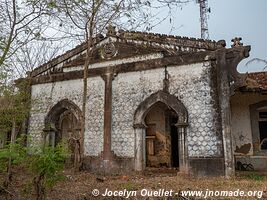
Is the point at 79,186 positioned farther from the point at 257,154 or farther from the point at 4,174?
the point at 257,154

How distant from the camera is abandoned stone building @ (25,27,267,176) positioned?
9680mm

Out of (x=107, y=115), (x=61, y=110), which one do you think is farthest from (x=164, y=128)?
(x=61, y=110)

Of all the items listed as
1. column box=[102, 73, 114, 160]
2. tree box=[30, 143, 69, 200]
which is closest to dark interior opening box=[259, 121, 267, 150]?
column box=[102, 73, 114, 160]

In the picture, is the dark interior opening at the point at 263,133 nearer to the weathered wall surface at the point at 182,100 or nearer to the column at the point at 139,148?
the weathered wall surface at the point at 182,100

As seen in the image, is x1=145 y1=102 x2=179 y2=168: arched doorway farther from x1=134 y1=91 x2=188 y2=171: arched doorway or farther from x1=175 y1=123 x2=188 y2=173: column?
x1=175 y1=123 x2=188 y2=173: column

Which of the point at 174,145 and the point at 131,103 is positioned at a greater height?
the point at 131,103

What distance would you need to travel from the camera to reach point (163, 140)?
1317 cm

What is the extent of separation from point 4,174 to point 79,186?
2.32 meters

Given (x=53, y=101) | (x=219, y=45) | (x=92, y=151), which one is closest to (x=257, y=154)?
(x=219, y=45)

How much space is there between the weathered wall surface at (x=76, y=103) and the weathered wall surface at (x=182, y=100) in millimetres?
715

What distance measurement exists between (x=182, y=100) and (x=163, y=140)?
3512mm

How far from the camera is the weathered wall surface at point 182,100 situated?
960cm

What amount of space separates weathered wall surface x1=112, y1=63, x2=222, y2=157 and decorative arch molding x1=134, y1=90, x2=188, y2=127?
→ 0.55 feet

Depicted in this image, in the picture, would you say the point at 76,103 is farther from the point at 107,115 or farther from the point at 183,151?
the point at 183,151
